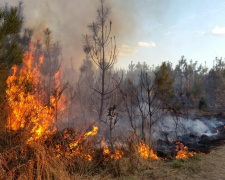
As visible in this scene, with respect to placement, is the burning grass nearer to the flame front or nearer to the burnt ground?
the flame front

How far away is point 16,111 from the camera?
19.9 feet

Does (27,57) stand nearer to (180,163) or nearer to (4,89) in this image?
(4,89)

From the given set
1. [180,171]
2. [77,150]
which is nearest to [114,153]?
[77,150]

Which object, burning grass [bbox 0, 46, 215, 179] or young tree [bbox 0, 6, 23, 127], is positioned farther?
young tree [bbox 0, 6, 23, 127]

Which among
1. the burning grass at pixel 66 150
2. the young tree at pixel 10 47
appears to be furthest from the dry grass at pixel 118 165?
the young tree at pixel 10 47

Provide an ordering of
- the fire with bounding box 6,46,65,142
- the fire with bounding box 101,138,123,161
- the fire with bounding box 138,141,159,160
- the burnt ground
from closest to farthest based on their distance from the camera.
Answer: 1. the burnt ground
2. the fire with bounding box 101,138,123,161
3. the fire with bounding box 6,46,65,142
4. the fire with bounding box 138,141,159,160

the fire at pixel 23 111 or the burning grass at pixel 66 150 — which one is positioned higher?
the fire at pixel 23 111

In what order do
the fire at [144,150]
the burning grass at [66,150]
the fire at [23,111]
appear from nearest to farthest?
1. the burning grass at [66,150]
2. the fire at [23,111]
3. the fire at [144,150]

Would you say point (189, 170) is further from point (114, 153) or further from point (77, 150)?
point (77, 150)

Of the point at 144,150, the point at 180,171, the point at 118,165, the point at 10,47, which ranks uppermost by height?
the point at 10,47

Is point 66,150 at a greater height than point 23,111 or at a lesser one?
lesser

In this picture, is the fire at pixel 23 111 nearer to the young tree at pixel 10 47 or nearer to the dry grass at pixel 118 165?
the young tree at pixel 10 47

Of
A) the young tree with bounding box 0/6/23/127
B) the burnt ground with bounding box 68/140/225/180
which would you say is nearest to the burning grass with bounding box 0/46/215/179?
the burnt ground with bounding box 68/140/225/180

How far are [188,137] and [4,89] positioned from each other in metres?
10.5
